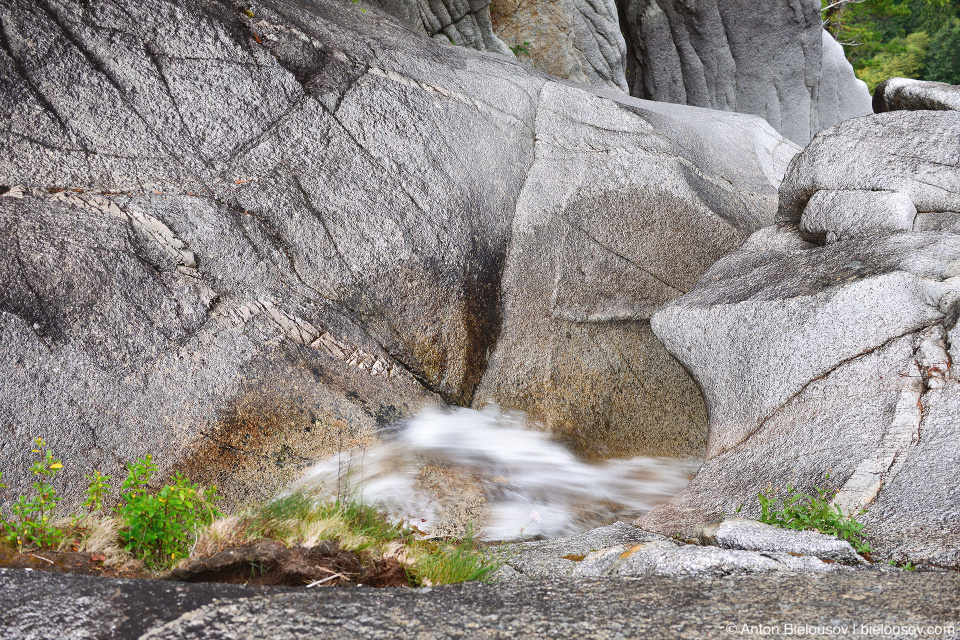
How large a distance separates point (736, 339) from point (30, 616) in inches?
189

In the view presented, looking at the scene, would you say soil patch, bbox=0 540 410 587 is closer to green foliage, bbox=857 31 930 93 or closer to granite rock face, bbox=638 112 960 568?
granite rock face, bbox=638 112 960 568

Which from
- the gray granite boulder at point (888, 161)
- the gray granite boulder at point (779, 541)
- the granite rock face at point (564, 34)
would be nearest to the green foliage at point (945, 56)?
the granite rock face at point (564, 34)

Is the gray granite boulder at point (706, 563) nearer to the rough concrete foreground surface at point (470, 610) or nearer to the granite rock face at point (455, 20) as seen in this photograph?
the rough concrete foreground surface at point (470, 610)

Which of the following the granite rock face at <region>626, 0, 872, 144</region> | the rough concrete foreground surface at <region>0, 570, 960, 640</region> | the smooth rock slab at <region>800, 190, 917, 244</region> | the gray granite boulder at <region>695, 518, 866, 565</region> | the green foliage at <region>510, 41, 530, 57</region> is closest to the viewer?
the rough concrete foreground surface at <region>0, 570, 960, 640</region>

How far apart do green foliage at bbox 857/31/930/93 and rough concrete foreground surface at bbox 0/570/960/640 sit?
1205 inches

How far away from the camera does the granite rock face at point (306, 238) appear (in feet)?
15.8

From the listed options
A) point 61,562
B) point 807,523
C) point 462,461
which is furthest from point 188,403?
point 807,523

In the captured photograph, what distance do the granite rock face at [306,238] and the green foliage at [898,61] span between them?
25225 mm

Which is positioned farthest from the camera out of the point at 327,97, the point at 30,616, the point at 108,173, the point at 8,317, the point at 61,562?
the point at 327,97

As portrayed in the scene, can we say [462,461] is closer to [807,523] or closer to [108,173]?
[807,523]

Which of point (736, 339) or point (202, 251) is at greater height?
point (202, 251)

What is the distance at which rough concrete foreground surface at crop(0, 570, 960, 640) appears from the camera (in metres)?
2.38

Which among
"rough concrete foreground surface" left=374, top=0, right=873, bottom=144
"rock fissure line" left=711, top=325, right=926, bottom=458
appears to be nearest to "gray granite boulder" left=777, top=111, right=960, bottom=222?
"rock fissure line" left=711, top=325, right=926, bottom=458

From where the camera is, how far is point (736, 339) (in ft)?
17.7
